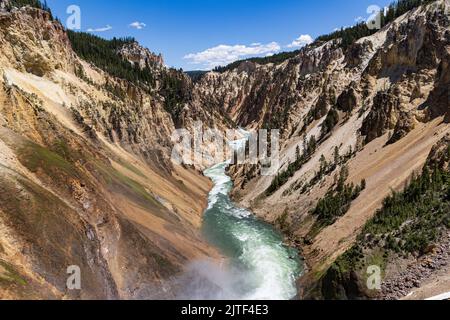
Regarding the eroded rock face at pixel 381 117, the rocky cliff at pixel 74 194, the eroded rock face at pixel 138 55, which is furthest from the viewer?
the eroded rock face at pixel 138 55

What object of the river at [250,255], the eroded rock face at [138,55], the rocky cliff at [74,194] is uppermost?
the eroded rock face at [138,55]

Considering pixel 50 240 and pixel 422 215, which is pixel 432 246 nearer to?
pixel 422 215

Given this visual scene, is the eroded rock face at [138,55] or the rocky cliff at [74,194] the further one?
the eroded rock face at [138,55]

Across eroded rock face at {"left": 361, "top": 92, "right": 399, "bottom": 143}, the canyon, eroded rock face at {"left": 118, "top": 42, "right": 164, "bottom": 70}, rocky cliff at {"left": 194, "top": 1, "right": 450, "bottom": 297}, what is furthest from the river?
eroded rock face at {"left": 118, "top": 42, "right": 164, "bottom": 70}

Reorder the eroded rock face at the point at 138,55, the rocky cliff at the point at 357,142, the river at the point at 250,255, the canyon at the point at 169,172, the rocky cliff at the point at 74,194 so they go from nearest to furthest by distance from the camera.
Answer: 1. the rocky cliff at the point at 74,194
2. the canyon at the point at 169,172
3. the river at the point at 250,255
4. the rocky cliff at the point at 357,142
5. the eroded rock face at the point at 138,55

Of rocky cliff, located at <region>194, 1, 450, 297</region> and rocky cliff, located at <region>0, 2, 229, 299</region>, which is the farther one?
rocky cliff, located at <region>194, 1, 450, 297</region>

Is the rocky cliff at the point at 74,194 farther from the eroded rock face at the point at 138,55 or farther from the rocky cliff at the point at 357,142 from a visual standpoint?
the eroded rock face at the point at 138,55

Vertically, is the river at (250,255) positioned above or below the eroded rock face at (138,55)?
below

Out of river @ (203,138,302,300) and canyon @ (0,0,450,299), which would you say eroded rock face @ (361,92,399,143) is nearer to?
canyon @ (0,0,450,299)

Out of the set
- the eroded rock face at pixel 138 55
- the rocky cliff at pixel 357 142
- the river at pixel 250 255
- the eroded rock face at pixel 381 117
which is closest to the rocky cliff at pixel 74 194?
the river at pixel 250 255

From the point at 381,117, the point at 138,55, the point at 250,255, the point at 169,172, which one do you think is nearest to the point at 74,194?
the point at 250,255
